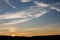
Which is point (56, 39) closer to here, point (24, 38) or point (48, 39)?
point (48, 39)

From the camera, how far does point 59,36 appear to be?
46.3 metres

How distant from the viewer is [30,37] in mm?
47562

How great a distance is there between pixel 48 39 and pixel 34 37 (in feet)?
9.35

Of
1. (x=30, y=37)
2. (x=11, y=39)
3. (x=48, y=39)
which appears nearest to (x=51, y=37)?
(x=48, y=39)

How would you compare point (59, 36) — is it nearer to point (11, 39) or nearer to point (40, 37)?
point (40, 37)

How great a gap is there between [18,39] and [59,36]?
8228 millimetres

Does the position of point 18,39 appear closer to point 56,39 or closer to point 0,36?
point 0,36

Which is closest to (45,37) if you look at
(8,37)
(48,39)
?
(48,39)

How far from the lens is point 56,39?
46312 millimetres

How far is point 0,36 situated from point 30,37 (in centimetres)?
608

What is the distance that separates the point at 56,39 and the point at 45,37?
221 centimetres


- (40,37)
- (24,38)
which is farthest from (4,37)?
(40,37)

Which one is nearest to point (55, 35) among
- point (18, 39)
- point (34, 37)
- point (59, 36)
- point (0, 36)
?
point (59, 36)

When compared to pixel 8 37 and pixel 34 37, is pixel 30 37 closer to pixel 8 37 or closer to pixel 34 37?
pixel 34 37
